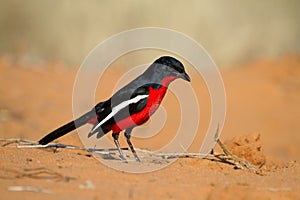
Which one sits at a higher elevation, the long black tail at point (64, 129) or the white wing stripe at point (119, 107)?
the long black tail at point (64, 129)

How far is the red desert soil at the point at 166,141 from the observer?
15.3ft

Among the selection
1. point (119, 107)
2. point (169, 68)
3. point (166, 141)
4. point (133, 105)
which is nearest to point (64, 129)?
point (119, 107)

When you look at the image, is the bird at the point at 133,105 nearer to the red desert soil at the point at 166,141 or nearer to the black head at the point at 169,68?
the black head at the point at 169,68

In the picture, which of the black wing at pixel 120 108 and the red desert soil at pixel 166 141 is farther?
the black wing at pixel 120 108

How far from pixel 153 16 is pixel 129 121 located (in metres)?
9.65

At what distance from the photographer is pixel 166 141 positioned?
10.4m

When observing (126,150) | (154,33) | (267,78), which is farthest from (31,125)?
(267,78)

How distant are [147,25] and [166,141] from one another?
5.53m

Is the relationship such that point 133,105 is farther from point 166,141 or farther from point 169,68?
point 166,141

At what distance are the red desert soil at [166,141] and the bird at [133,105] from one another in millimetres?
339

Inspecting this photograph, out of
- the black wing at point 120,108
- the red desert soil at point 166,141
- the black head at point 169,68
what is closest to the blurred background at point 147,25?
the red desert soil at point 166,141

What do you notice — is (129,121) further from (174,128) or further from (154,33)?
(154,33)

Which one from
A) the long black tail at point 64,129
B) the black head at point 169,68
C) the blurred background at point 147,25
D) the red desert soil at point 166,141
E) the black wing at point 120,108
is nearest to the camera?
the red desert soil at point 166,141

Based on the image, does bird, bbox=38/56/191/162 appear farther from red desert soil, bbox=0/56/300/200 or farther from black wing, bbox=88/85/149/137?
red desert soil, bbox=0/56/300/200
